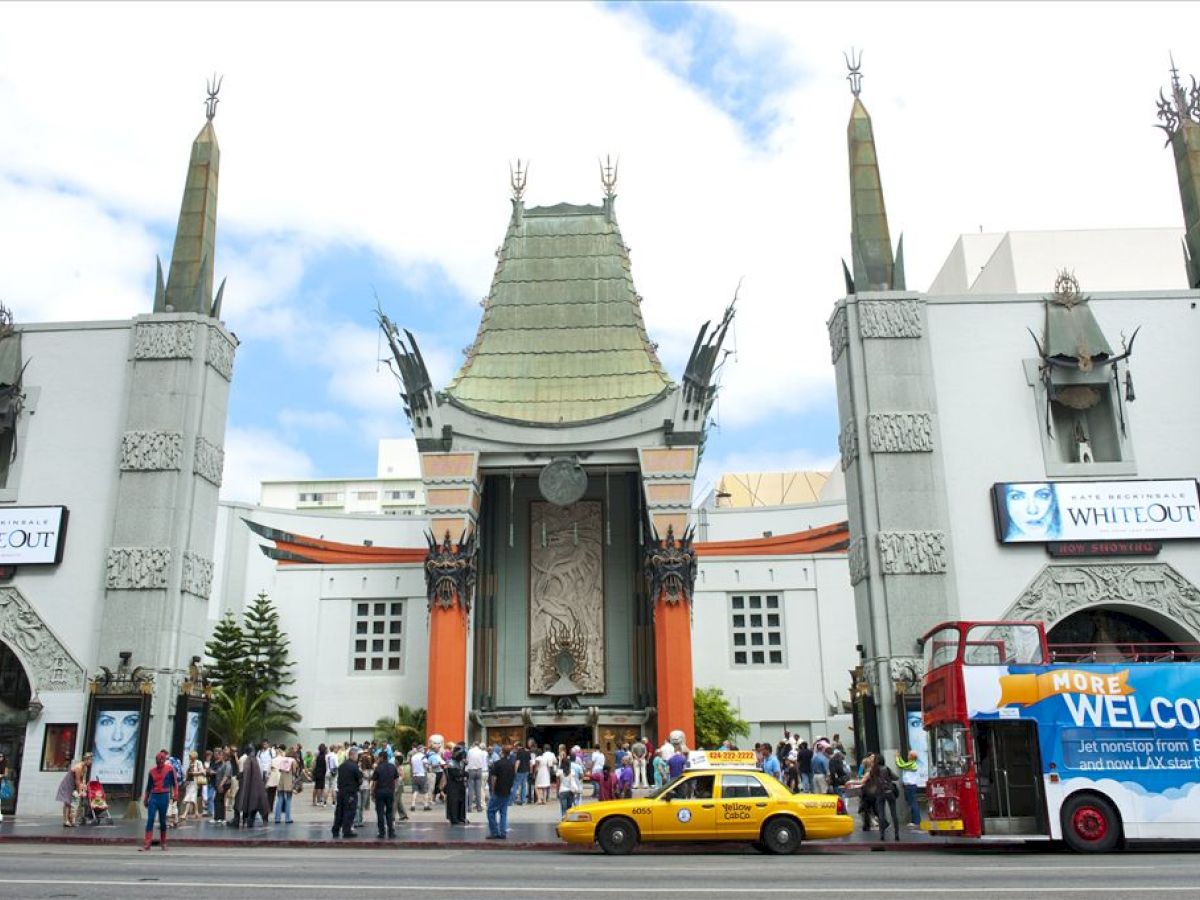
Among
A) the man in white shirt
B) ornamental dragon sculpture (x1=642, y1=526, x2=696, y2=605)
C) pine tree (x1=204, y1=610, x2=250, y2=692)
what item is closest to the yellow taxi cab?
the man in white shirt

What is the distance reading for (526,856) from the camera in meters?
15.7

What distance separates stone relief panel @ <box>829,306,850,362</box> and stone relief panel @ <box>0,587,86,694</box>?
1869 centimetres

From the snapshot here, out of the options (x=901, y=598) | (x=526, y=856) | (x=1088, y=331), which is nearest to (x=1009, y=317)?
(x=1088, y=331)

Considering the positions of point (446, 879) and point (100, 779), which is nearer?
point (446, 879)

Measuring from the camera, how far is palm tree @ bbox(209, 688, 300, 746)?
39.9 meters

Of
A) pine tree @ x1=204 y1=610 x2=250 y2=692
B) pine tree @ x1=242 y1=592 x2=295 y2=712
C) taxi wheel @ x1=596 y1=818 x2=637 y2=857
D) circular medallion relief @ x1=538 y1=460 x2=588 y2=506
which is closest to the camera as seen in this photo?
taxi wheel @ x1=596 y1=818 x2=637 y2=857

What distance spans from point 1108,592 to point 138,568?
21309 millimetres

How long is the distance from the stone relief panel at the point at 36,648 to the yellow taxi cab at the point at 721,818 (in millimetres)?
14025

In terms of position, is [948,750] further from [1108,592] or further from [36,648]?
[36,648]

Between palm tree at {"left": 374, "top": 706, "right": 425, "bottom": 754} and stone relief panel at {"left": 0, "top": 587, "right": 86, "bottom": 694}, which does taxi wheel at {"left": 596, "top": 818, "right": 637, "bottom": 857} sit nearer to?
stone relief panel at {"left": 0, "top": 587, "right": 86, "bottom": 694}

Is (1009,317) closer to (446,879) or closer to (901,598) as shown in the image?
(901,598)

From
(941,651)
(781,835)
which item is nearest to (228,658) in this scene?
(781,835)

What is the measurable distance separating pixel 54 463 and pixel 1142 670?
23.1m

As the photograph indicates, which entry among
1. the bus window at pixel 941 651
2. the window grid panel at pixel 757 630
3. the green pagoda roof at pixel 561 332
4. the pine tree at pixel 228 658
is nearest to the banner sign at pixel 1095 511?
the bus window at pixel 941 651
